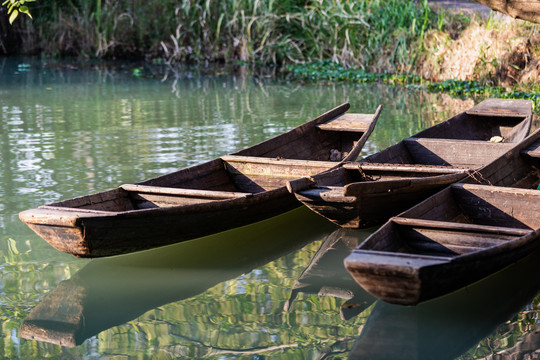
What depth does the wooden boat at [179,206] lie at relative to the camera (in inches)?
164

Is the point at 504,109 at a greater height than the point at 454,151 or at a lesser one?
greater

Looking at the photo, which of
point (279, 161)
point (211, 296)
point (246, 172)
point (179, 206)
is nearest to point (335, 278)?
point (211, 296)

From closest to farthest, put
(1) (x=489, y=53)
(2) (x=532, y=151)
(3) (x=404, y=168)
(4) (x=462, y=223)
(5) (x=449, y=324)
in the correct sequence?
(5) (x=449, y=324) < (4) (x=462, y=223) < (3) (x=404, y=168) < (2) (x=532, y=151) < (1) (x=489, y=53)

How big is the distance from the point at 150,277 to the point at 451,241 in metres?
1.74

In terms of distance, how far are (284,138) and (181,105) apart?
480 centimetres

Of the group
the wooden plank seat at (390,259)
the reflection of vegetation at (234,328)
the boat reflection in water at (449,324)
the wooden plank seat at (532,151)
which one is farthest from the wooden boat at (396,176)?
the wooden plank seat at (390,259)

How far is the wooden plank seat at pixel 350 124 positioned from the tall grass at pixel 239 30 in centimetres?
601

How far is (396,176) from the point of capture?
17.1 feet

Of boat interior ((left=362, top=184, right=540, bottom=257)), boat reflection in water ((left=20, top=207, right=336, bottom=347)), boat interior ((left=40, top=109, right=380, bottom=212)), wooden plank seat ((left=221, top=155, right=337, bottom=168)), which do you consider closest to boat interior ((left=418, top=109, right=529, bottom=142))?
boat interior ((left=40, top=109, right=380, bottom=212))

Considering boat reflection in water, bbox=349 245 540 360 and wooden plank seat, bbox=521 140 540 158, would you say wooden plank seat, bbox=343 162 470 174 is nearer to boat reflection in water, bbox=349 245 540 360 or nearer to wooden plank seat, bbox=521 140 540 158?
wooden plank seat, bbox=521 140 540 158

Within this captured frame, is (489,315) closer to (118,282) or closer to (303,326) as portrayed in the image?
(303,326)

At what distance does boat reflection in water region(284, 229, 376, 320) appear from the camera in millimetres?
4047

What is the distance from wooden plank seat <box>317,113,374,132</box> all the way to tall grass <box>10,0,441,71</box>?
601 cm

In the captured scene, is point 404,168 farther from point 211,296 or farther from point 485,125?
point 485,125
